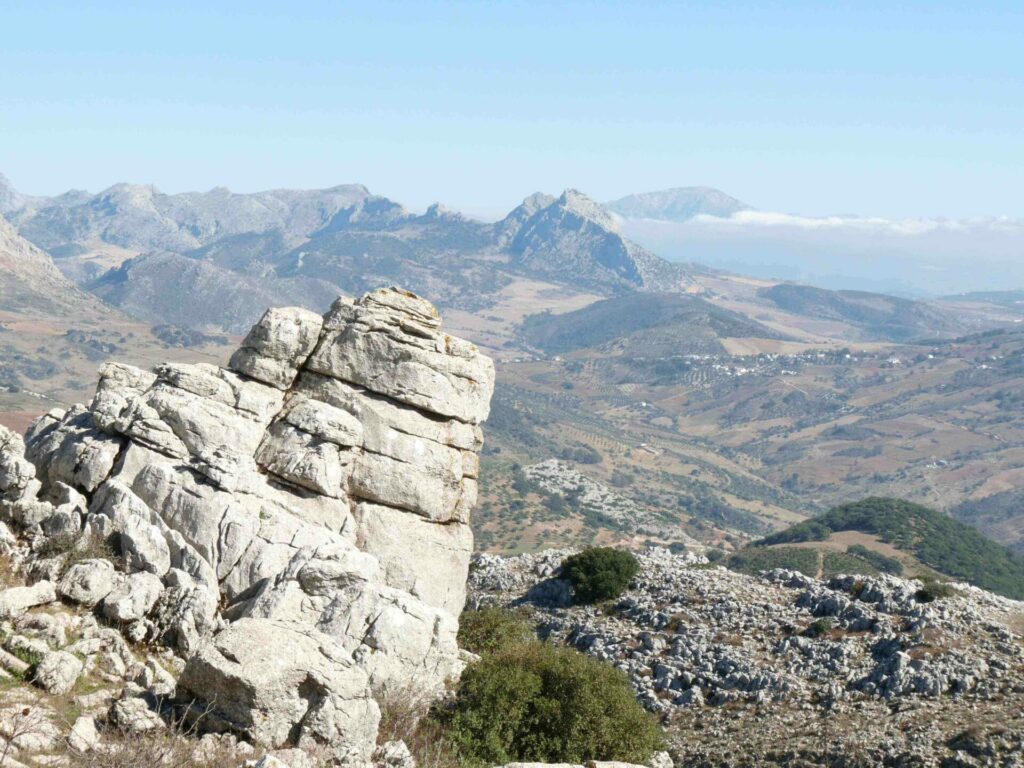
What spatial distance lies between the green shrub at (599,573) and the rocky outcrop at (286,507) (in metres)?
22.0

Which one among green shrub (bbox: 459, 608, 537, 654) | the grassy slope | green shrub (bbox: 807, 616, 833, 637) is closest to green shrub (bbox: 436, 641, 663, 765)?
green shrub (bbox: 459, 608, 537, 654)

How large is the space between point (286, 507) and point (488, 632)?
49.2 ft

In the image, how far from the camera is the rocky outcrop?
82.1ft

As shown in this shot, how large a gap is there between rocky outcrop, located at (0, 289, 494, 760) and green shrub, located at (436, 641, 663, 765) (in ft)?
5.79

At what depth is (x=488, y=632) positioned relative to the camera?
47188 mm

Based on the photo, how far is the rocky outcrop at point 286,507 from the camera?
25031 mm

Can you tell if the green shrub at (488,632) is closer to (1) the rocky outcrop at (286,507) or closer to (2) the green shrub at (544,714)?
(1) the rocky outcrop at (286,507)

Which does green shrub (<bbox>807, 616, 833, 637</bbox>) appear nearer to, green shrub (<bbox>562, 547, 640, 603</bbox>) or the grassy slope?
green shrub (<bbox>562, 547, 640, 603</bbox>)

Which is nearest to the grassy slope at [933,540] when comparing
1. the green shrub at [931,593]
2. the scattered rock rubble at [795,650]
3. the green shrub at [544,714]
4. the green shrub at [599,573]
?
the green shrub at [931,593]

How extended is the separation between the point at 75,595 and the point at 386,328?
19757mm

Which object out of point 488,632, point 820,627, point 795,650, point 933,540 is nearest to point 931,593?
point 820,627

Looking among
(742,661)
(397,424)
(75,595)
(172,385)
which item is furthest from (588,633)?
(75,595)

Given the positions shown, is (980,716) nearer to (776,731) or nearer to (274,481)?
(776,731)

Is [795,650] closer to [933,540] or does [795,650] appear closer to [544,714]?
[544,714]
